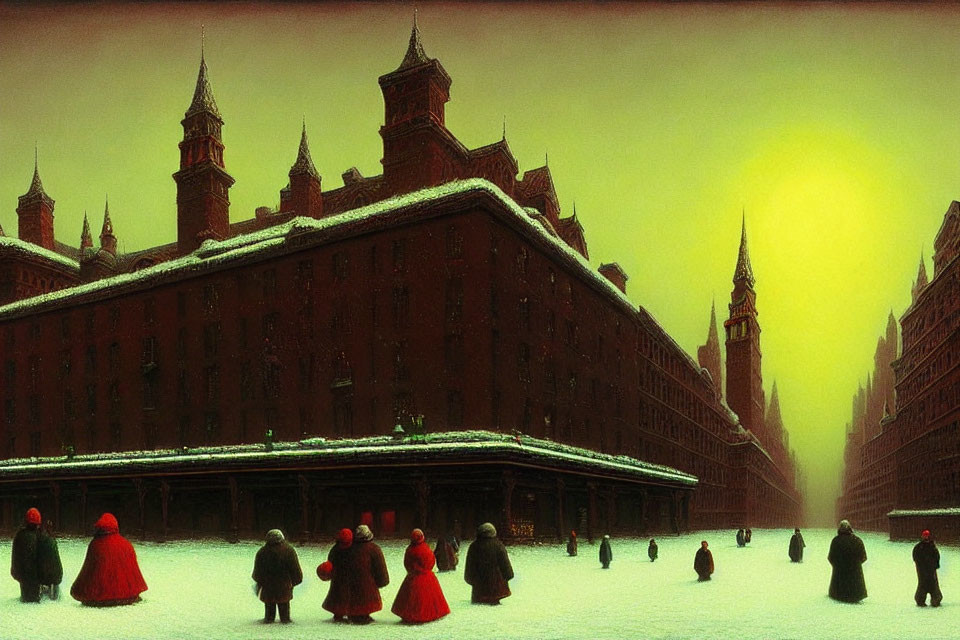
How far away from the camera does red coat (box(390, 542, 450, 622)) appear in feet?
50.0

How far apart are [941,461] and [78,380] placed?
54306 millimetres

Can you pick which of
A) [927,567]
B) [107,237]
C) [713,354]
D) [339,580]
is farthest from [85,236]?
[713,354]

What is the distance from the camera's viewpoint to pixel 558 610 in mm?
18188

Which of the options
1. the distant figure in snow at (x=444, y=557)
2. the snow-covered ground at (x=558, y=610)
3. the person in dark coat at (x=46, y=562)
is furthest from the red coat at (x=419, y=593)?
the distant figure in snow at (x=444, y=557)

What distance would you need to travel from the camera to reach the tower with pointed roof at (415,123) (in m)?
47.3

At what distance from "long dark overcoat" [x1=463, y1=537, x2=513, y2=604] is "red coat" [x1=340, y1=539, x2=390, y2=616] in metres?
2.56

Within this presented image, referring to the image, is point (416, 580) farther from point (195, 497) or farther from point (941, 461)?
point (941, 461)

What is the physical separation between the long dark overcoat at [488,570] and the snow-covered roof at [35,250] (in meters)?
52.3

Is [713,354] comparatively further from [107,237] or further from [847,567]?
[847,567]

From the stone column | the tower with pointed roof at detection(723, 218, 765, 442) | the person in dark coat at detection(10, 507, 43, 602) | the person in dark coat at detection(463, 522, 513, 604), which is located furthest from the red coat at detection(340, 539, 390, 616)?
the tower with pointed roof at detection(723, 218, 765, 442)

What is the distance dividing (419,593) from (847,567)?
9.35 m

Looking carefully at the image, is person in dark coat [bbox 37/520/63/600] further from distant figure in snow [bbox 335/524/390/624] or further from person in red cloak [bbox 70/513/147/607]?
distant figure in snow [bbox 335/524/390/624]

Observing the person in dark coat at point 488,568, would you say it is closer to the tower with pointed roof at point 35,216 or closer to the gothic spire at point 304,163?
the gothic spire at point 304,163

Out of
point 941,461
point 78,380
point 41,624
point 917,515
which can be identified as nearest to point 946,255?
point 941,461
